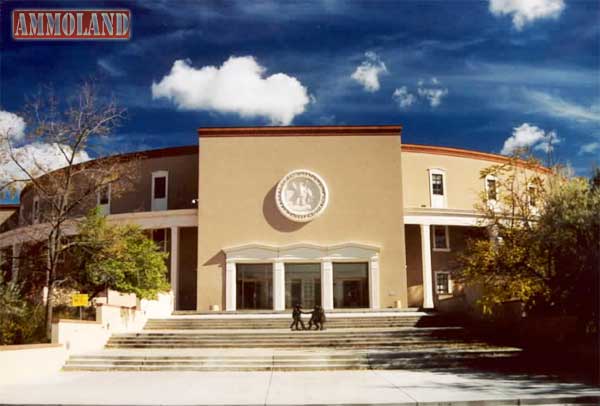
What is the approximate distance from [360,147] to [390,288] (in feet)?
26.9

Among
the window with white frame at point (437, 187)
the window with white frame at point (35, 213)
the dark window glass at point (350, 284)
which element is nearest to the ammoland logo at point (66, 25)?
the window with white frame at point (35, 213)

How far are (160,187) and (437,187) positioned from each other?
58.1 feet

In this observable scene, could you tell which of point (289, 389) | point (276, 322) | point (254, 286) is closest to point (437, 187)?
point (254, 286)

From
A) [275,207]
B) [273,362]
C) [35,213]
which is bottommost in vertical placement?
[273,362]

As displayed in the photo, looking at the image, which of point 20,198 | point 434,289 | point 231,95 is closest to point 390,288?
point 434,289

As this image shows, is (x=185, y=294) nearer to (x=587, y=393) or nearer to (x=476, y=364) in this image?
(x=476, y=364)

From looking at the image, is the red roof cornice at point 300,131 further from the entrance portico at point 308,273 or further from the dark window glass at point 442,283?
the dark window glass at point 442,283

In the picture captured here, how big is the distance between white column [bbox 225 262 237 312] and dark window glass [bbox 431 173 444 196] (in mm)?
13784

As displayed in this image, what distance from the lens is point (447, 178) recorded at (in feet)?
130

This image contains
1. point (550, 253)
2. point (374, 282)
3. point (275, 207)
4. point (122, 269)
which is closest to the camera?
point (550, 253)

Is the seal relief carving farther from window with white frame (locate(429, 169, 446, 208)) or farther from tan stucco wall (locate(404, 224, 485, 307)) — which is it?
A: window with white frame (locate(429, 169, 446, 208))

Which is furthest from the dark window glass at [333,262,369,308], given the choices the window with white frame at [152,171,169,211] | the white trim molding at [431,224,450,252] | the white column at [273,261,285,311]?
the window with white frame at [152,171,169,211]

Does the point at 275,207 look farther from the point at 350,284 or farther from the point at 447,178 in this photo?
the point at 447,178

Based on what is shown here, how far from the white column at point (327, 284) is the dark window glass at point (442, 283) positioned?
7564 millimetres
